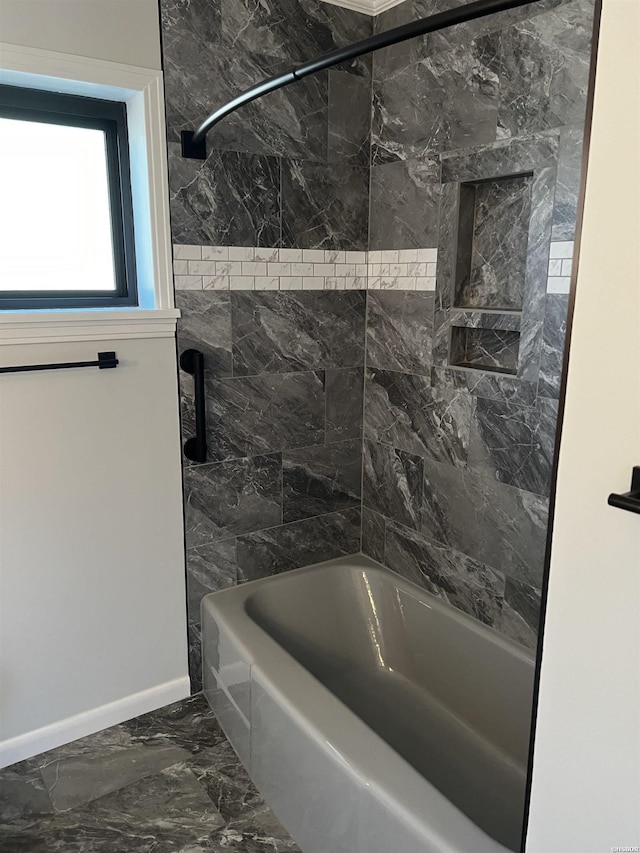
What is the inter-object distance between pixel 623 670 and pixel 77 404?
1.70 m

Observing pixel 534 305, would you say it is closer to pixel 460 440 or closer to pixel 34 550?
pixel 460 440

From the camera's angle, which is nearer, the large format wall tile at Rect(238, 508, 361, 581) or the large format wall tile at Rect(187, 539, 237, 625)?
the large format wall tile at Rect(187, 539, 237, 625)

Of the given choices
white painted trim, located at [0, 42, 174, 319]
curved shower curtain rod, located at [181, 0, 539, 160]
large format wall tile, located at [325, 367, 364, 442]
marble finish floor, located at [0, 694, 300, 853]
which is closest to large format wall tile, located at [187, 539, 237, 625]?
marble finish floor, located at [0, 694, 300, 853]

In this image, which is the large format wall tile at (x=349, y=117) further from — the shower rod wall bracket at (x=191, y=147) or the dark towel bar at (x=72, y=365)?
the dark towel bar at (x=72, y=365)

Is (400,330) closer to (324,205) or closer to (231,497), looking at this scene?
(324,205)

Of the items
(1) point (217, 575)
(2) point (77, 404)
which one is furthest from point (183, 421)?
(1) point (217, 575)

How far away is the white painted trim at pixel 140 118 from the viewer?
5.92 ft

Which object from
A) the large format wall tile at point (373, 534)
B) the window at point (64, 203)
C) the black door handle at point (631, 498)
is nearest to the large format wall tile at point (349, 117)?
the window at point (64, 203)

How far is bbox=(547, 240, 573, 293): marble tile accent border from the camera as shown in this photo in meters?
1.76

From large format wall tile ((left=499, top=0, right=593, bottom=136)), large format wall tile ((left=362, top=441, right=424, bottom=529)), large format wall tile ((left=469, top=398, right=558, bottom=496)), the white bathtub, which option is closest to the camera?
the white bathtub

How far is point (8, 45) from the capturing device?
1.74 meters

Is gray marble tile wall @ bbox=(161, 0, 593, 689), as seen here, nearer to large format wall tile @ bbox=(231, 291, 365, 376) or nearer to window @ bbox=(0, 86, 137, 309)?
large format wall tile @ bbox=(231, 291, 365, 376)

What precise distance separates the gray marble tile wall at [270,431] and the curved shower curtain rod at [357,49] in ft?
1.61

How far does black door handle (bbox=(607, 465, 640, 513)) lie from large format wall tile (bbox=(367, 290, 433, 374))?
1.43m
